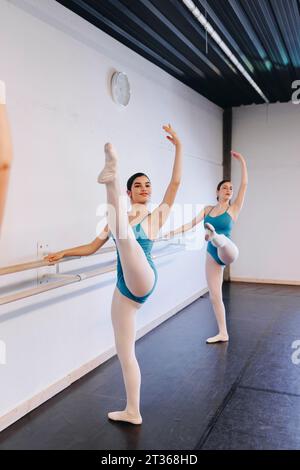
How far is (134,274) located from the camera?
2.17 meters

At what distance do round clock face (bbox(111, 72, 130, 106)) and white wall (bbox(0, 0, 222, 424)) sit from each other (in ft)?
0.23

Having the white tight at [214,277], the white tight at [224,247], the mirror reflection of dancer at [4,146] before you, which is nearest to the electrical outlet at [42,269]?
the white tight at [224,247]

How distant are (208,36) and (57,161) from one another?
213 cm

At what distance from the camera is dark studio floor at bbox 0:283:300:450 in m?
2.40

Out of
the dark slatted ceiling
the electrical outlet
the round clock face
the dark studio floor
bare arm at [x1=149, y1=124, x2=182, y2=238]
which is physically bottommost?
the dark studio floor

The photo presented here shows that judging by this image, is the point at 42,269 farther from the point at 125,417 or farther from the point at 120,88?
the point at 120,88

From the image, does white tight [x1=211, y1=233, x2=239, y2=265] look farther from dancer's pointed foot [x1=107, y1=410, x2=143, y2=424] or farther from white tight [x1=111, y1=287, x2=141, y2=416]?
dancer's pointed foot [x1=107, y1=410, x2=143, y2=424]

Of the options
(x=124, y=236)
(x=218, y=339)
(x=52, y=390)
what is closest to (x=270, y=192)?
(x=218, y=339)

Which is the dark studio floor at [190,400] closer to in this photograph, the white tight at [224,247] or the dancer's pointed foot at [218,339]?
the dancer's pointed foot at [218,339]

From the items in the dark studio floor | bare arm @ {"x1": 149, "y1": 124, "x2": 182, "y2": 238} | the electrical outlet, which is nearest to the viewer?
the dark studio floor

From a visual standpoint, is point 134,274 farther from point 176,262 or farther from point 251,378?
point 176,262

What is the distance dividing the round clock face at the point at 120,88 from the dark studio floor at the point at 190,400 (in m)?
2.27

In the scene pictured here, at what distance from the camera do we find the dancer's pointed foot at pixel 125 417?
8.48ft

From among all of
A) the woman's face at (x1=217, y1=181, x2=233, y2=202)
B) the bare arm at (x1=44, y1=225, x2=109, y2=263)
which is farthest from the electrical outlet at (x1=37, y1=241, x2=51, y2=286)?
the woman's face at (x1=217, y1=181, x2=233, y2=202)
